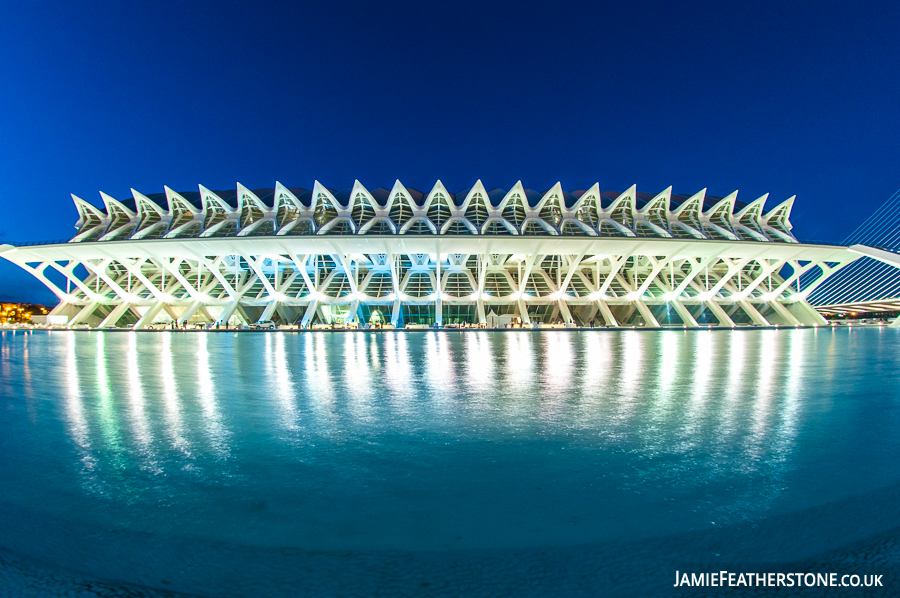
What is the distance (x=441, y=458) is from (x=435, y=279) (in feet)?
124

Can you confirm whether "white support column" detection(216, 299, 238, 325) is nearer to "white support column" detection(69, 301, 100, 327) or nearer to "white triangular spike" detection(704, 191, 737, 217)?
"white support column" detection(69, 301, 100, 327)

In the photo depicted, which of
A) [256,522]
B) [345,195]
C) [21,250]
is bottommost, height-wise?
[256,522]

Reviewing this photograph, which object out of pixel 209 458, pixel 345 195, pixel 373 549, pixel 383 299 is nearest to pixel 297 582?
pixel 373 549

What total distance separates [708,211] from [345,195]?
1364 inches

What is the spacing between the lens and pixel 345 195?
43344mm

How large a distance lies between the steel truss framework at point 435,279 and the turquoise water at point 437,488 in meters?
28.6

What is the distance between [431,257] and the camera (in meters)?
42.4

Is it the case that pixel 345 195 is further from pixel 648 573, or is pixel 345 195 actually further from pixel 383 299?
pixel 648 573

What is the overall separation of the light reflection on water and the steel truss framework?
1091 inches

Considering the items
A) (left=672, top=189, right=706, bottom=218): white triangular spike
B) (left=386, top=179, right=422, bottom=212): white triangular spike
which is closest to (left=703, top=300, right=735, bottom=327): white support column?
(left=672, top=189, right=706, bottom=218): white triangular spike

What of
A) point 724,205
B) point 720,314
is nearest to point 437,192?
point 720,314

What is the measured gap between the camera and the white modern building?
112 feet

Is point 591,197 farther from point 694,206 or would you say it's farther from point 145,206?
point 145,206

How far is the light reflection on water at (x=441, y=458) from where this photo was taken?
78.7 inches
